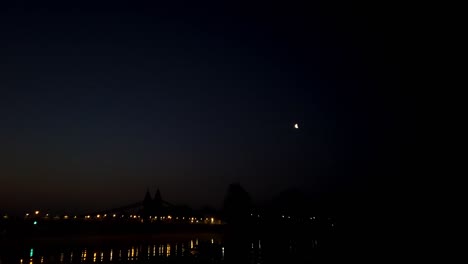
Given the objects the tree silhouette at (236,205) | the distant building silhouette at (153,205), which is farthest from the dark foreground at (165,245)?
the distant building silhouette at (153,205)

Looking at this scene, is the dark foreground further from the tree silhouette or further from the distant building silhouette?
the distant building silhouette

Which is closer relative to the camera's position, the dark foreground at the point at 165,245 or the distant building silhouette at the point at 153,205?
the dark foreground at the point at 165,245

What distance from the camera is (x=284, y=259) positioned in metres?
43.3

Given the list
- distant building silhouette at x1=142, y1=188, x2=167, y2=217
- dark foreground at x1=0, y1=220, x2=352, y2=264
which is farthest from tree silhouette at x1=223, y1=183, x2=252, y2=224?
distant building silhouette at x1=142, y1=188, x2=167, y2=217

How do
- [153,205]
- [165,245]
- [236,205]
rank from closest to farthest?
[165,245] < [236,205] < [153,205]

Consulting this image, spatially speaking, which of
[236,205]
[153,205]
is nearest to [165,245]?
[236,205]

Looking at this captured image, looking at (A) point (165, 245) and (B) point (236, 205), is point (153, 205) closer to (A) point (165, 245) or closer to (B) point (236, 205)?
(B) point (236, 205)

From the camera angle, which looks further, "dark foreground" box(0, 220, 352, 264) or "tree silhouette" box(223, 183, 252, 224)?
"tree silhouette" box(223, 183, 252, 224)

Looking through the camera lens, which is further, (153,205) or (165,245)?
(153,205)

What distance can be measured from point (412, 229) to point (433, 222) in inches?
248

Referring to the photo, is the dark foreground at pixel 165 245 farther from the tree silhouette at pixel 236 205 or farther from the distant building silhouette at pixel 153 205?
the distant building silhouette at pixel 153 205

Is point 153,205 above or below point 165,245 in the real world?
above

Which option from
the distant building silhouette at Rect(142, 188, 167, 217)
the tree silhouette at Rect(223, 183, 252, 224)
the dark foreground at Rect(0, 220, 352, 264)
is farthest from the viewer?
the distant building silhouette at Rect(142, 188, 167, 217)

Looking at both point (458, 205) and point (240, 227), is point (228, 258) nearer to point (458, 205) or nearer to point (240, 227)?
point (458, 205)
